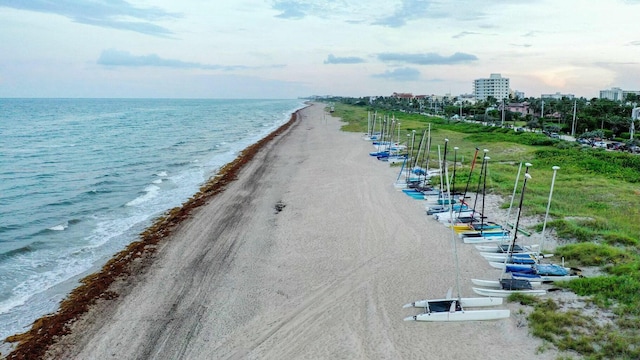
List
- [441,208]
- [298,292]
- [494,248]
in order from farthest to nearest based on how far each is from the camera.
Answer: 1. [441,208]
2. [494,248]
3. [298,292]

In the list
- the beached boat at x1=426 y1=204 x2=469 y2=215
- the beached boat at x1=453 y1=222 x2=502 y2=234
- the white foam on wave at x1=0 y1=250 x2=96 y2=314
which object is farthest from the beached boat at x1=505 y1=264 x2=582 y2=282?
the white foam on wave at x1=0 y1=250 x2=96 y2=314

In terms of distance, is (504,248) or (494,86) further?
(494,86)

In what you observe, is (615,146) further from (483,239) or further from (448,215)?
(483,239)

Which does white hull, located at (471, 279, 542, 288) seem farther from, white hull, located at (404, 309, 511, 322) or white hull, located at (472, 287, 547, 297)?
white hull, located at (404, 309, 511, 322)

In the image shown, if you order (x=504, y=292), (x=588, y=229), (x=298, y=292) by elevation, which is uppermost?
(x=588, y=229)

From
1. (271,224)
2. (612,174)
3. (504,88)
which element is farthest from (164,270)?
(504,88)

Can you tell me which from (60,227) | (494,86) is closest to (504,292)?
(60,227)

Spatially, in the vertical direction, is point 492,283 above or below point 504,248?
below
